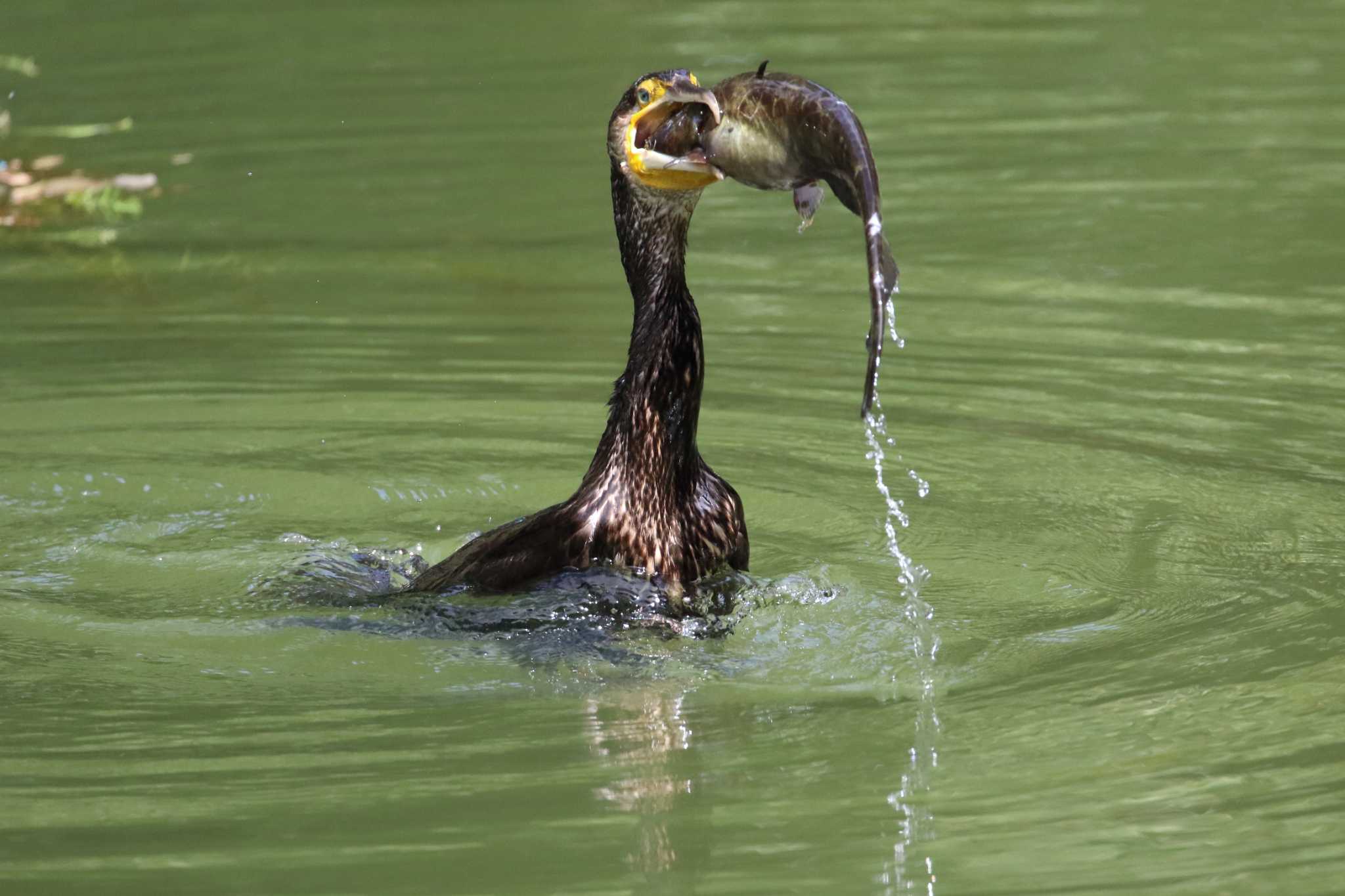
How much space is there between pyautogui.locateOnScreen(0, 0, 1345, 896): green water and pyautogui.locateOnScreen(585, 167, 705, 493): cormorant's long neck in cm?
47

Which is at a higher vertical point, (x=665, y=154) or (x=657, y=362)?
(x=665, y=154)

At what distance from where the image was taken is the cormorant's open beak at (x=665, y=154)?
5125 mm

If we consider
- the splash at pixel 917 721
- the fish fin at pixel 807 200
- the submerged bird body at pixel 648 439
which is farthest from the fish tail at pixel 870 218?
the submerged bird body at pixel 648 439

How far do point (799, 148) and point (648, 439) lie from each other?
993 millimetres

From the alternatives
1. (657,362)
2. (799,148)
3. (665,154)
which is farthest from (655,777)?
(665,154)

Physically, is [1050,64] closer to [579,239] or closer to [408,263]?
[579,239]

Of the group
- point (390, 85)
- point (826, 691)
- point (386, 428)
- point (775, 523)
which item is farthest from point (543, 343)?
point (390, 85)

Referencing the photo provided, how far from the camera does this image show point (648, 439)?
17.9ft

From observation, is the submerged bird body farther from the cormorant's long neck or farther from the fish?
the fish

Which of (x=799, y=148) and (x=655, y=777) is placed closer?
(x=655, y=777)

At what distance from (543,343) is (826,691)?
3933mm

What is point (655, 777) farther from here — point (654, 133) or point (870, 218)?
point (654, 133)

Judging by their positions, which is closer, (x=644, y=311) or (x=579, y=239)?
(x=644, y=311)

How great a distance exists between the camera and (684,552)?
18.0 feet
